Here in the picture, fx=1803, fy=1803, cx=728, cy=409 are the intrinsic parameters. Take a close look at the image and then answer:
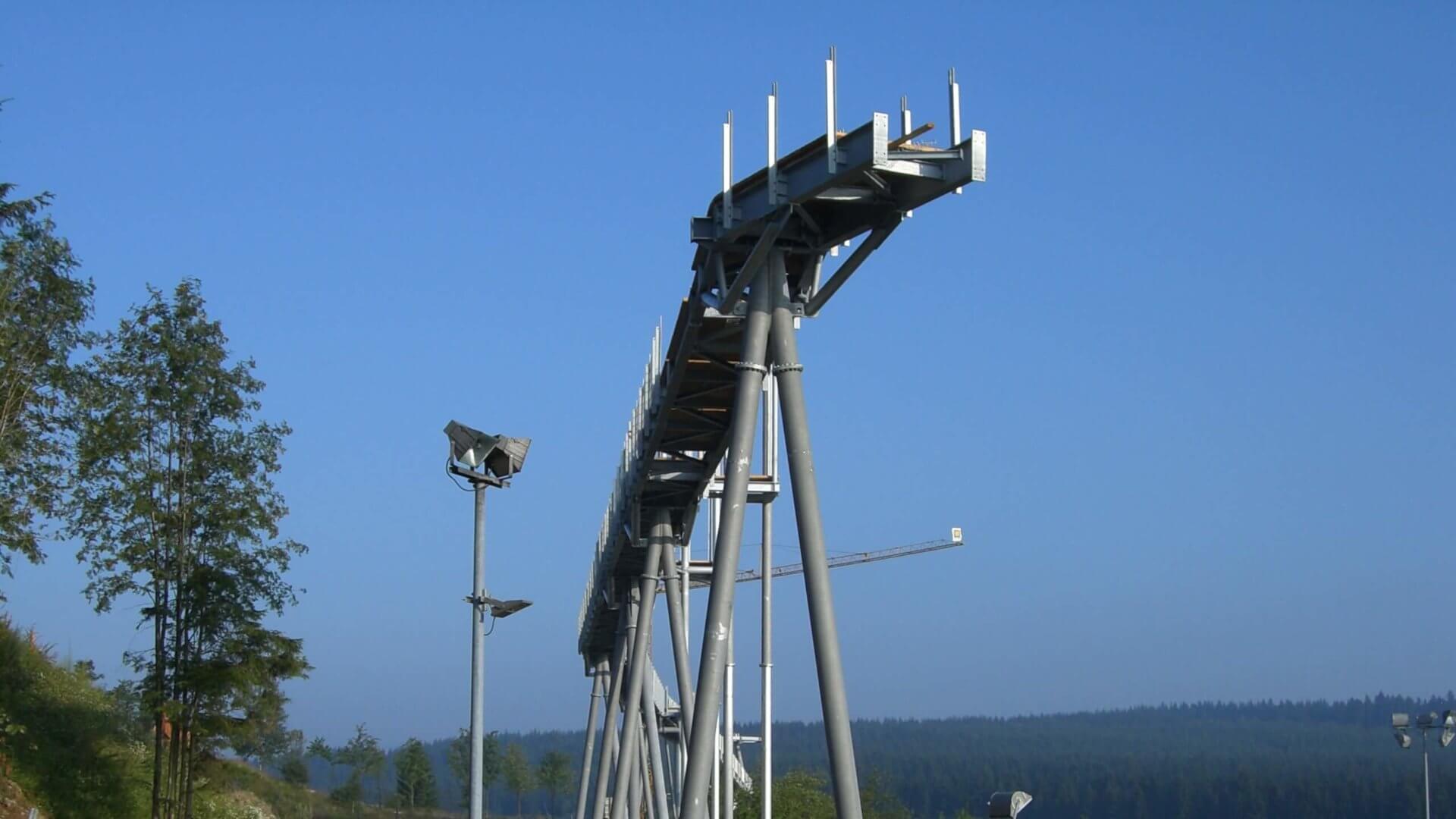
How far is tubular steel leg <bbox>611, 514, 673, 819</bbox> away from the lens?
104 ft

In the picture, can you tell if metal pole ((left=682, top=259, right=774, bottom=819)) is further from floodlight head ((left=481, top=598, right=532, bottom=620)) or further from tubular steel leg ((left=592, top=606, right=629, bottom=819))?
tubular steel leg ((left=592, top=606, right=629, bottom=819))

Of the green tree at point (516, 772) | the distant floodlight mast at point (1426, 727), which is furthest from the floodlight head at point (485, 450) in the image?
the green tree at point (516, 772)

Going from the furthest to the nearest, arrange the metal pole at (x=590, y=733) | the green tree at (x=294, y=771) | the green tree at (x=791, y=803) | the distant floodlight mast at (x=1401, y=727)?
the green tree at (x=294, y=771) < the green tree at (x=791, y=803) < the metal pole at (x=590, y=733) < the distant floodlight mast at (x=1401, y=727)

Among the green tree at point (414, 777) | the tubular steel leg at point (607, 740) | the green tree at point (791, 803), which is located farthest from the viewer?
the green tree at point (414, 777)

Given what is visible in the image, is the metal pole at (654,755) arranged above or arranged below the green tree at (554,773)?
above

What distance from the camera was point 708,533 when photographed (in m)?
40.3

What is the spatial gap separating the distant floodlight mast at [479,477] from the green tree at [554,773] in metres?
115

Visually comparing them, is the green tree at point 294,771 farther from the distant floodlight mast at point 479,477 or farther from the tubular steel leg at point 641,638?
the distant floodlight mast at point 479,477

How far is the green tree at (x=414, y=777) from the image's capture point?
4385 inches

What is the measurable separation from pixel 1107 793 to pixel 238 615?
174337 millimetres

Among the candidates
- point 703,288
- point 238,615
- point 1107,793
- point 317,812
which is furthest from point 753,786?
point 1107,793

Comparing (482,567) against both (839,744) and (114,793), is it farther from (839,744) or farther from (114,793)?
(114,793)

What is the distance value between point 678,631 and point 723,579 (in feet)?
44.7

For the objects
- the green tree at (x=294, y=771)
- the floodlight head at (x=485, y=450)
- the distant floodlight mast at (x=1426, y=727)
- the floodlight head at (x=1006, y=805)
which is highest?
Result: the floodlight head at (x=485, y=450)
